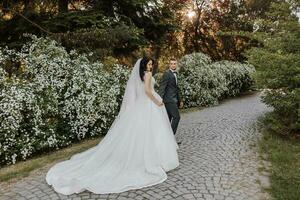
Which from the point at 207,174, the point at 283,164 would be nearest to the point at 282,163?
the point at 283,164

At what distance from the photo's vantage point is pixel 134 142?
6.71 metres

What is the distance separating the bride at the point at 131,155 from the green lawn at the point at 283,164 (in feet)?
6.17

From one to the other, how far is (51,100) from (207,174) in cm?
457

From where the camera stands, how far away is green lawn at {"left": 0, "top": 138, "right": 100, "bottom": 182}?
6.92 meters

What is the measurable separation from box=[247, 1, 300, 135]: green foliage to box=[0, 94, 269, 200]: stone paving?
0.95 m

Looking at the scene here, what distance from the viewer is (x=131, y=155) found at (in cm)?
654

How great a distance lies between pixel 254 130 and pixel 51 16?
797 centimetres

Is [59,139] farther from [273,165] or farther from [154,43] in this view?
[154,43]

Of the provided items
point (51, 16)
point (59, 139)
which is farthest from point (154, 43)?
point (59, 139)

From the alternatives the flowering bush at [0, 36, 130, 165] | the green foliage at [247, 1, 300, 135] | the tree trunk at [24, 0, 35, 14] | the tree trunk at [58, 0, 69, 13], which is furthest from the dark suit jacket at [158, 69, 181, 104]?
the tree trunk at [58, 0, 69, 13]

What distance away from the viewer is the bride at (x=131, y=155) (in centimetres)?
587

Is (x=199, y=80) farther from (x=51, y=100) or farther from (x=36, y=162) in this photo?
(x=36, y=162)

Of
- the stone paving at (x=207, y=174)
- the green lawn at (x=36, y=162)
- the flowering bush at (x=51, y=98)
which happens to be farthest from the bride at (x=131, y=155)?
the flowering bush at (x=51, y=98)

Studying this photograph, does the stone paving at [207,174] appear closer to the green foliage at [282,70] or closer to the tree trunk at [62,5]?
the green foliage at [282,70]
